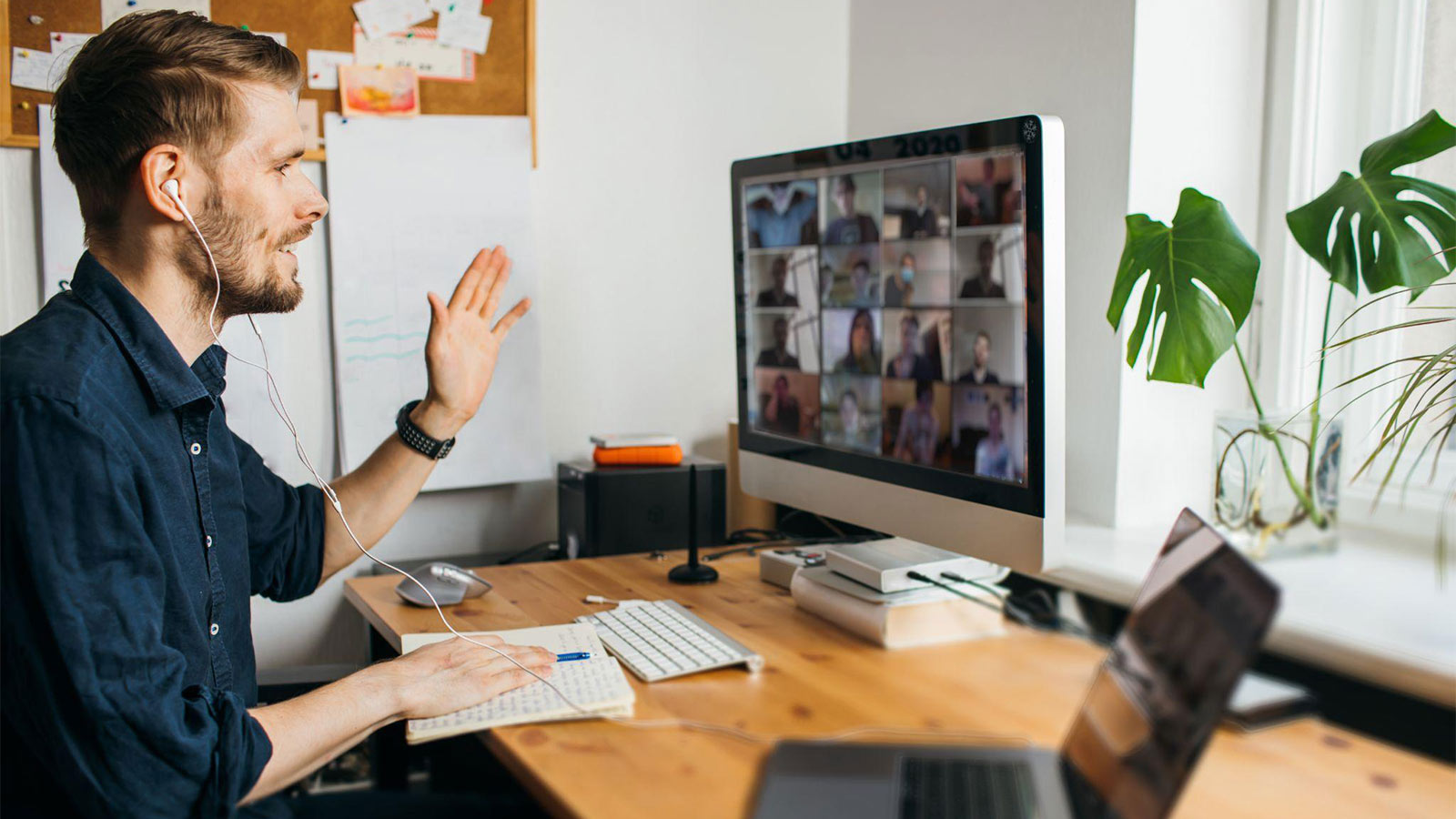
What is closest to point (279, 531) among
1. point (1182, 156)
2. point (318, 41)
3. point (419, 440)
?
point (419, 440)

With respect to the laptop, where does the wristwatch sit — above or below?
above

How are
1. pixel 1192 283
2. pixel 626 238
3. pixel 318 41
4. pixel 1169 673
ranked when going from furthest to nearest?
pixel 626 238, pixel 318 41, pixel 1192 283, pixel 1169 673

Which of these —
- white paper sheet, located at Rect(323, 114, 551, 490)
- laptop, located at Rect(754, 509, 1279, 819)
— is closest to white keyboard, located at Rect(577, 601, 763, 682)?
laptop, located at Rect(754, 509, 1279, 819)

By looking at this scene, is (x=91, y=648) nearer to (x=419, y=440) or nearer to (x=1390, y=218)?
(x=419, y=440)

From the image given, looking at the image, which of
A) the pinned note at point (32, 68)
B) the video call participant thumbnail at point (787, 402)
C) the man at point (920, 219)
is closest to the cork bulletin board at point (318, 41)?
the pinned note at point (32, 68)

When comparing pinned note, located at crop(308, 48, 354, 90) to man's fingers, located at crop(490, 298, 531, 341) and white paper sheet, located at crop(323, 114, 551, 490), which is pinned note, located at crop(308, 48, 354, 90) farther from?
man's fingers, located at crop(490, 298, 531, 341)

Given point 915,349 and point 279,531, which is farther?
point 279,531

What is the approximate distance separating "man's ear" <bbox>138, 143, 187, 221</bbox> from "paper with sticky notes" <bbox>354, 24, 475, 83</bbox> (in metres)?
0.90

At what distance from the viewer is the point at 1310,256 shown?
4.40 ft

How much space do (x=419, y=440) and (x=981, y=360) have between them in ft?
2.46

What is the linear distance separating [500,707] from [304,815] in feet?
1.01

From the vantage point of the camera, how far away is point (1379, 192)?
1276 millimetres

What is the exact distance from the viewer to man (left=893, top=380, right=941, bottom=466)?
126 cm

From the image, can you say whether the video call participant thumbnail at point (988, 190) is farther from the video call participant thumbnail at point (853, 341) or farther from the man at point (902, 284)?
the video call participant thumbnail at point (853, 341)
